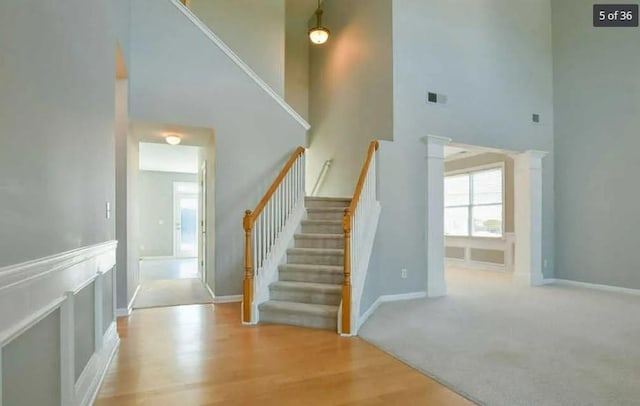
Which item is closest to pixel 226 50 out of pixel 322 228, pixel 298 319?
pixel 322 228

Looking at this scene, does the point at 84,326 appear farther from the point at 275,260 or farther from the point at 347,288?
the point at 275,260

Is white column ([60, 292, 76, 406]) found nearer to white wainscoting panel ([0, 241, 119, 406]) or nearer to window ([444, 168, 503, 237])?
white wainscoting panel ([0, 241, 119, 406])

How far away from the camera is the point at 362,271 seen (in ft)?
12.3

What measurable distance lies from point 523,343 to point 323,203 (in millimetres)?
2974

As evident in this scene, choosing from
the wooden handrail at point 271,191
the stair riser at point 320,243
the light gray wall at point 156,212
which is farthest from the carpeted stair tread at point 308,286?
the light gray wall at point 156,212

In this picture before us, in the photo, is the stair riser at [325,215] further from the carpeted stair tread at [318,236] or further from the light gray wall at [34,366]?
the light gray wall at [34,366]

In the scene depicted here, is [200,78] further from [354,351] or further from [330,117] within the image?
[354,351]

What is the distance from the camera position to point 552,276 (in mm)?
6168

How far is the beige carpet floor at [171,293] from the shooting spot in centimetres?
462

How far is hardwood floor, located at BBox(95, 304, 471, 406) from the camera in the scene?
2166mm

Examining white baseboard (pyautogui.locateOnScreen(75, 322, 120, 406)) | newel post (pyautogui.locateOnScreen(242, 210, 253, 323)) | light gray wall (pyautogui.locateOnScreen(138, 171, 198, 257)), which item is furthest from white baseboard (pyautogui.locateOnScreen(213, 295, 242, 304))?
light gray wall (pyautogui.locateOnScreen(138, 171, 198, 257))

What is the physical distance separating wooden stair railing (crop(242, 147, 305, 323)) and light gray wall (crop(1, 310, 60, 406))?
2134mm

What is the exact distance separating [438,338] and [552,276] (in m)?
4.23

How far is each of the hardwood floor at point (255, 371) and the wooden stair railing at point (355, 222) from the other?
32cm
